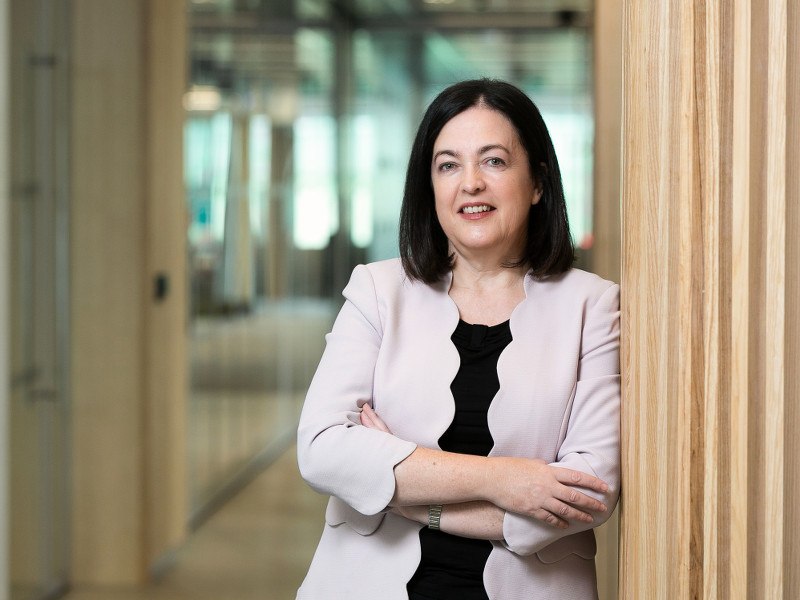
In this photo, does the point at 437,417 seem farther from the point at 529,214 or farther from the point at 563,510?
the point at 529,214

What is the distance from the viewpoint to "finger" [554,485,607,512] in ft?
5.68

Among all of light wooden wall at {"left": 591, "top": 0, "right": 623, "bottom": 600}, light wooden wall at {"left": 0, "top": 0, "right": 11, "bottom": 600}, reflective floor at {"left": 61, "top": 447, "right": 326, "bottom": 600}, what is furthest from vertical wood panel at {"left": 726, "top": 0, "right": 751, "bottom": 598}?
reflective floor at {"left": 61, "top": 447, "right": 326, "bottom": 600}

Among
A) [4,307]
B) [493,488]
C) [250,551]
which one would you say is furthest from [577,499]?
[250,551]

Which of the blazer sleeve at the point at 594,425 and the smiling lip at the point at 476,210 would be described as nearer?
the blazer sleeve at the point at 594,425

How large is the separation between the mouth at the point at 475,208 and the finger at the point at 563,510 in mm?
593

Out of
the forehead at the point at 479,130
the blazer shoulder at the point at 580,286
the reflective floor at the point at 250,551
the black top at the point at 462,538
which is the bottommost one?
the reflective floor at the point at 250,551

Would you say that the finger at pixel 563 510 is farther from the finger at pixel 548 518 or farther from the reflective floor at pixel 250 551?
→ the reflective floor at pixel 250 551

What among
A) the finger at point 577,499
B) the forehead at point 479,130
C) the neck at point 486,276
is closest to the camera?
the finger at point 577,499

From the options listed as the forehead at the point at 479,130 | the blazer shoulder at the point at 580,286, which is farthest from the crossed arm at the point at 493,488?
the forehead at the point at 479,130

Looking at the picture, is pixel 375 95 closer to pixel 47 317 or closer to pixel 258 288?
pixel 258 288

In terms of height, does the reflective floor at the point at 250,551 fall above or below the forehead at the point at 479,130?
below

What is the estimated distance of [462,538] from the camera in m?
1.91

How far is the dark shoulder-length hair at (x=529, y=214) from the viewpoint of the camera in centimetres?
197

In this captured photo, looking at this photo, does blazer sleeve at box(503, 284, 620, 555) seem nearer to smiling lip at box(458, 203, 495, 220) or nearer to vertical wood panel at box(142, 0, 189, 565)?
smiling lip at box(458, 203, 495, 220)
